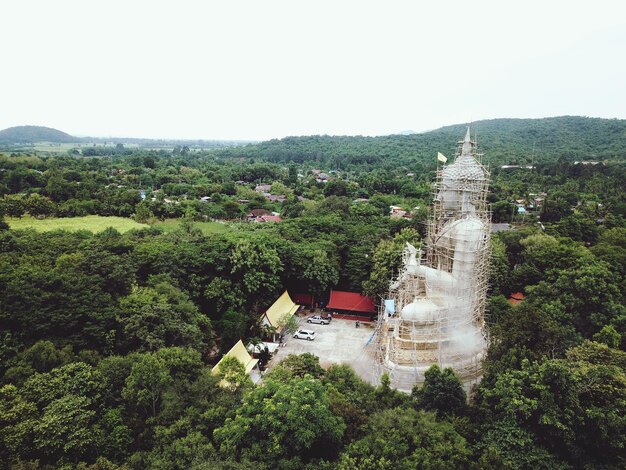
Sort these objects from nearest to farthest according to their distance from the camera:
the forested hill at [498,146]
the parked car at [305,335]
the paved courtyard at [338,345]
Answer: the paved courtyard at [338,345] → the parked car at [305,335] → the forested hill at [498,146]

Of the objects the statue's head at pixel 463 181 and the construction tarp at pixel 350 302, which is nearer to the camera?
the statue's head at pixel 463 181

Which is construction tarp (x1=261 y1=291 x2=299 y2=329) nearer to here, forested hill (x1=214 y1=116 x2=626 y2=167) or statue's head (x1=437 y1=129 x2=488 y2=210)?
statue's head (x1=437 y1=129 x2=488 y2=210)

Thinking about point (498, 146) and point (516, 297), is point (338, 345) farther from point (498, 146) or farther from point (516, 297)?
point (498, 146)

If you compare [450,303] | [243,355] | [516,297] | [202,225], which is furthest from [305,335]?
[202,225]

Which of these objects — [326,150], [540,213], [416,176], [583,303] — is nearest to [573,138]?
[416,176]

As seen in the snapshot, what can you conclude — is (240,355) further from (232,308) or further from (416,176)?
(416,176)

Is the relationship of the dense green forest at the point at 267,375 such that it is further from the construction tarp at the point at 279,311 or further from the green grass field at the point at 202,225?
the green grass field at the point at 202,225

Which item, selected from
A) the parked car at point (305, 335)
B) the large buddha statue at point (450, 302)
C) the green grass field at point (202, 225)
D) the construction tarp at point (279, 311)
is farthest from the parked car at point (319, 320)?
the green grass field at point (202, 225)
